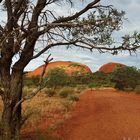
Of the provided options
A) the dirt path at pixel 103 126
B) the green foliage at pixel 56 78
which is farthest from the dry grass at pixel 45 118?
the green foliage at pixel 56 78

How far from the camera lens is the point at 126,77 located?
168 feet

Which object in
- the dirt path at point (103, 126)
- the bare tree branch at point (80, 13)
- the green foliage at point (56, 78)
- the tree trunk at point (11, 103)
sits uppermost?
the bare tree branch at point (80, 13)

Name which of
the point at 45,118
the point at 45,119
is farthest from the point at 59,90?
the point at 45,119

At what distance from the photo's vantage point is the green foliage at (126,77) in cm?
5038

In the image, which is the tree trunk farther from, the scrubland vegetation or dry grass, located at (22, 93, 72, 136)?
dry grass, located at (22, 93, 72, 136)

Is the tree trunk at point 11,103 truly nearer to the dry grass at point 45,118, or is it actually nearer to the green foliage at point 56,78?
the dry grass at point 45,118

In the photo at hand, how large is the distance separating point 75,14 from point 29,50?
1.68 m

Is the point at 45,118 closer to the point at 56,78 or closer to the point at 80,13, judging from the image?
the point at 80,13

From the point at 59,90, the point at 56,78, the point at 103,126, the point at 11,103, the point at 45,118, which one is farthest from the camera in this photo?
the point at 56,78

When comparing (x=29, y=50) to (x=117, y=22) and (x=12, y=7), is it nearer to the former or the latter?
(x=12, y=7)

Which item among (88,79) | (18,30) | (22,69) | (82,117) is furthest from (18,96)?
(88,79)

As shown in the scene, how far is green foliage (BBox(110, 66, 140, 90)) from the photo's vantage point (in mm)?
50375

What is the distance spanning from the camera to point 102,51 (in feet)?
44.9

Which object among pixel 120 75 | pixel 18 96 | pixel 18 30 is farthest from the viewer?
pixel 120 75
